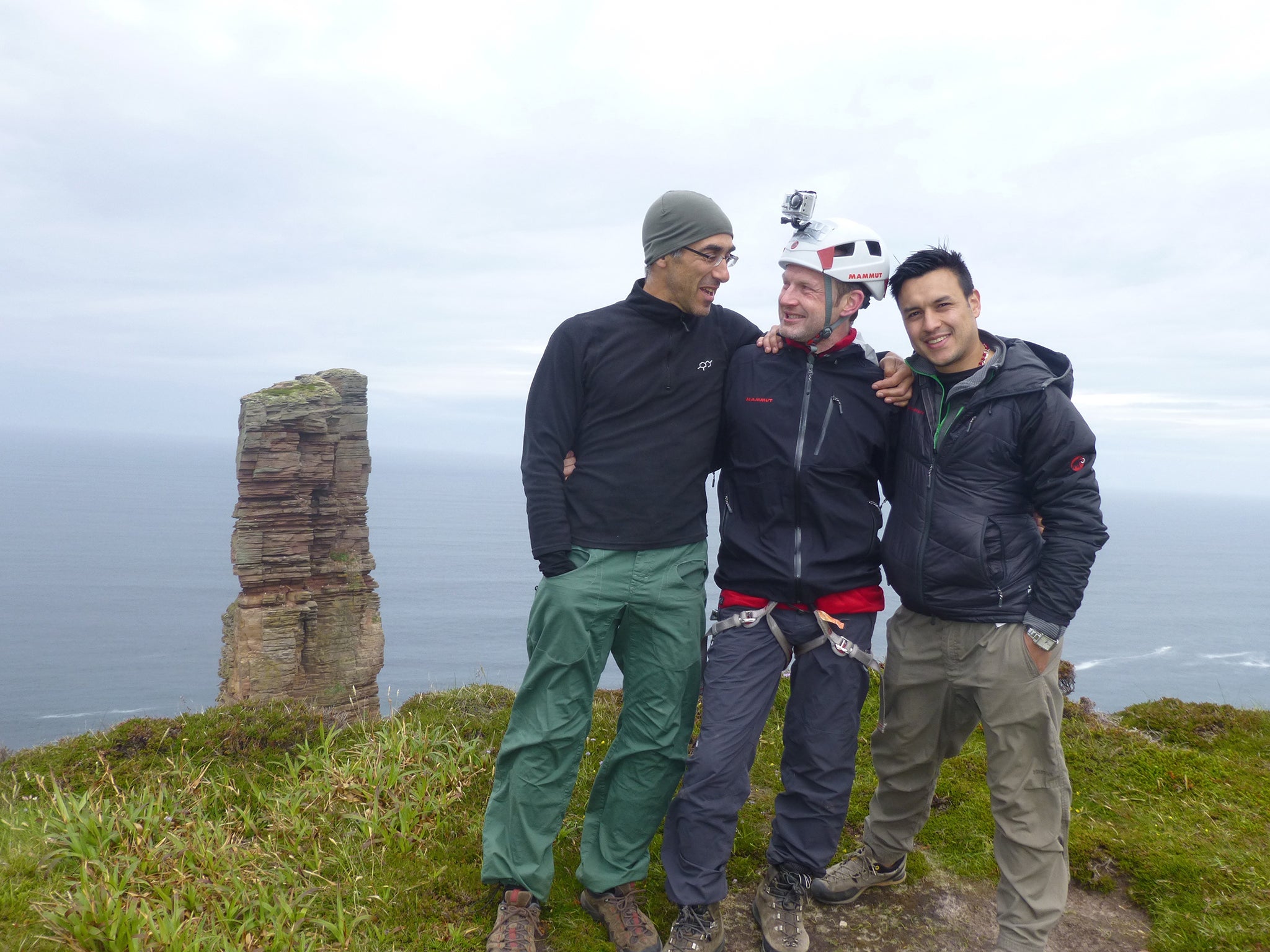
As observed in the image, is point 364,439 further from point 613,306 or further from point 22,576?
point 22,576

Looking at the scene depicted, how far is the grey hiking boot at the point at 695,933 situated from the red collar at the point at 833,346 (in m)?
3.42

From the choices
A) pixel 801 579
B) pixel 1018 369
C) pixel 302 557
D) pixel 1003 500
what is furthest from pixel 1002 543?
pixel 302 557

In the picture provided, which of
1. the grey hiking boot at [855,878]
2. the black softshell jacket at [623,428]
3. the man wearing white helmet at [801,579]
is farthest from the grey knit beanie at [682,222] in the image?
the grey hiking boot at [855,878]

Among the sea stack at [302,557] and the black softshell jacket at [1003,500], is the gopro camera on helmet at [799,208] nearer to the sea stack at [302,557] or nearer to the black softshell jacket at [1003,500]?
the black softshell jacket at [1003,500]

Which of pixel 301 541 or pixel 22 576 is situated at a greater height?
pixel 301 541

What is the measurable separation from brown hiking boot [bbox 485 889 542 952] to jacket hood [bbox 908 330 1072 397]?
4060mm

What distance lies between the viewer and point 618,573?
5.08 meters

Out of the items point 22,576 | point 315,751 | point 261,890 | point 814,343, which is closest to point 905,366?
point 814,343

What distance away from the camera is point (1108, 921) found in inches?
224

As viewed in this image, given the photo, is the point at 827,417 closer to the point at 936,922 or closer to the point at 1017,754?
the point at 1017,754

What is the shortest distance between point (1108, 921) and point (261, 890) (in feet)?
18.3

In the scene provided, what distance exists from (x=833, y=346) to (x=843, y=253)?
1.89 ft

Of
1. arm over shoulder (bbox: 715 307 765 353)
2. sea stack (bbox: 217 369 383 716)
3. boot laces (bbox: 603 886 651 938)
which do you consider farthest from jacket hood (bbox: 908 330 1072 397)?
sea stack (bbox: 217 369 383 716)

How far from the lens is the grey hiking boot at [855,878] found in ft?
18.6
